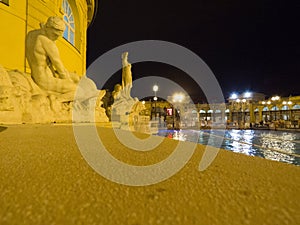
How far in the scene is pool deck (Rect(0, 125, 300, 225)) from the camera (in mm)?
977

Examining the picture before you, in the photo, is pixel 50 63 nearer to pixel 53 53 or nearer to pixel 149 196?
pixel 53 53

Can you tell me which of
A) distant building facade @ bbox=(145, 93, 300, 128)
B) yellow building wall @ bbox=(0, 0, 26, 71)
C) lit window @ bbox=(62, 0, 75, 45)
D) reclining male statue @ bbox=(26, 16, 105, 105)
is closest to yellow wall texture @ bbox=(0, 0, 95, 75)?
yellow building wall @ bbox=(0, 0, 26, 71)

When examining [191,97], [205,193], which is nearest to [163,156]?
[205,193]

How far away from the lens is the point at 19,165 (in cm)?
178

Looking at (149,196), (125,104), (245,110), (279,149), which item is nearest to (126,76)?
(125,104)

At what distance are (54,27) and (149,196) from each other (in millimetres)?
5495

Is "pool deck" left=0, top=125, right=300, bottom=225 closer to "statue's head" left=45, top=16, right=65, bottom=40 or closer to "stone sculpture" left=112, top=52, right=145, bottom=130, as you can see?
"statue's head" left=45, top=16, right=65, bottom=40

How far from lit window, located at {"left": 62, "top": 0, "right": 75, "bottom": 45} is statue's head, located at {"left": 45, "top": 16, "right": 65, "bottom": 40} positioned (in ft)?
17.2

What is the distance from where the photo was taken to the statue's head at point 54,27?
5.19 m

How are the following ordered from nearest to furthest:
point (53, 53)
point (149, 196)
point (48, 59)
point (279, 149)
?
point (149, 196), point (53, 53), point (48, 59), point (279, 149)

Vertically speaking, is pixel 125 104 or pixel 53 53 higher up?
pixel 53 53

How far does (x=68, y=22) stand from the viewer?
10.8 meters

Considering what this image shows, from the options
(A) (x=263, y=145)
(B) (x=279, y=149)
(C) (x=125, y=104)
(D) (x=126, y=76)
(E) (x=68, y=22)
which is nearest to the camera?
(B) (x=279, y=149)

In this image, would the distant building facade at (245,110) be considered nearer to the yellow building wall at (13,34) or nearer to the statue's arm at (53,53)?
the yellow building wall at (13,34)
